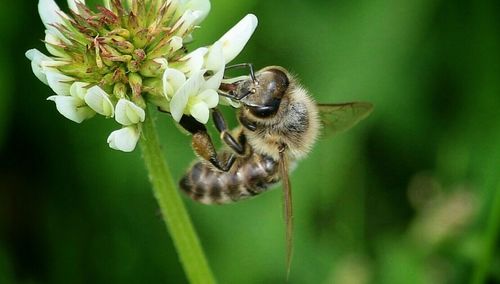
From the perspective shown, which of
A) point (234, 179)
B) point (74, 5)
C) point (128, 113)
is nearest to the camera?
point (128, 113)

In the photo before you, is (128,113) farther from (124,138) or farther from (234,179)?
(234,179)

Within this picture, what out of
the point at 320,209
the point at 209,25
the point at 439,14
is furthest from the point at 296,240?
the point at 439,14

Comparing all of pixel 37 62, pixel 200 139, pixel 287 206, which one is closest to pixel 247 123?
pixel 200 139

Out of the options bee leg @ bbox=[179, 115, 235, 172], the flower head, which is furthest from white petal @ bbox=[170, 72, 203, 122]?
bee leg @ bbox=[179, 115, 235, 172]

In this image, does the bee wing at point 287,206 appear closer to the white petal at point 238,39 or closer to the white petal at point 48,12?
the white petal at point 238,39

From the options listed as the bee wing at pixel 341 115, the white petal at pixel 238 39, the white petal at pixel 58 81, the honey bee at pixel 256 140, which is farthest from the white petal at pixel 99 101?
the bee wing at pixel 341 115
